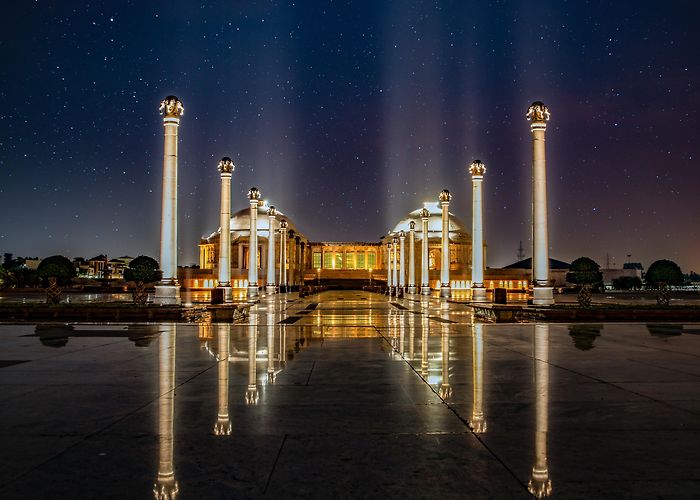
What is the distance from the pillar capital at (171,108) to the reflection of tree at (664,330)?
94.7ft

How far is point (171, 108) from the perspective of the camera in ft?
124

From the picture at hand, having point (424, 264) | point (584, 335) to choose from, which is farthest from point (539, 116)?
point (424, 264)

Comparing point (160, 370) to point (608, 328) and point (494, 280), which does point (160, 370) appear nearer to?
point (608, 328)

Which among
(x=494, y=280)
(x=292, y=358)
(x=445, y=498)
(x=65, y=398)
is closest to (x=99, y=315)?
(x=292, y=358)

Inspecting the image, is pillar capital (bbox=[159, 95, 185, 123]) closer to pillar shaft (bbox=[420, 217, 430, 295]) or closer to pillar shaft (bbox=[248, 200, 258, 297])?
pillar shaft (bbox=[248, 200, 258, 297])

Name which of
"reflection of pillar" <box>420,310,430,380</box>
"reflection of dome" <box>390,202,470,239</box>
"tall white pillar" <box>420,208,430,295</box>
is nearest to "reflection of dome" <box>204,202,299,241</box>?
"reflection of dome" <box>390,202,470,239</box>

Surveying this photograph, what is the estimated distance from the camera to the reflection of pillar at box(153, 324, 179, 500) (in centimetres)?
521

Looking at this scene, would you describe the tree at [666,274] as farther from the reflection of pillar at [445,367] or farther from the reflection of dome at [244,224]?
the reflection of dome at [244,224]

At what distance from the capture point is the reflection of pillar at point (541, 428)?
523 cm

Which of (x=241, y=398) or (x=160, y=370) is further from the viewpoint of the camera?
(x=160, y=370)

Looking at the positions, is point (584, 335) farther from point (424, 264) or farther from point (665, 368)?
point (424, 264)

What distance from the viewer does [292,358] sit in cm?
1409

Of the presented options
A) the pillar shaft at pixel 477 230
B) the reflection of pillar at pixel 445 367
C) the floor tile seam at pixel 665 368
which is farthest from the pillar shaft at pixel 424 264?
the floor tile seam at pixel 665 368

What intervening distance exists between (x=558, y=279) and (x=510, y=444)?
145 m
